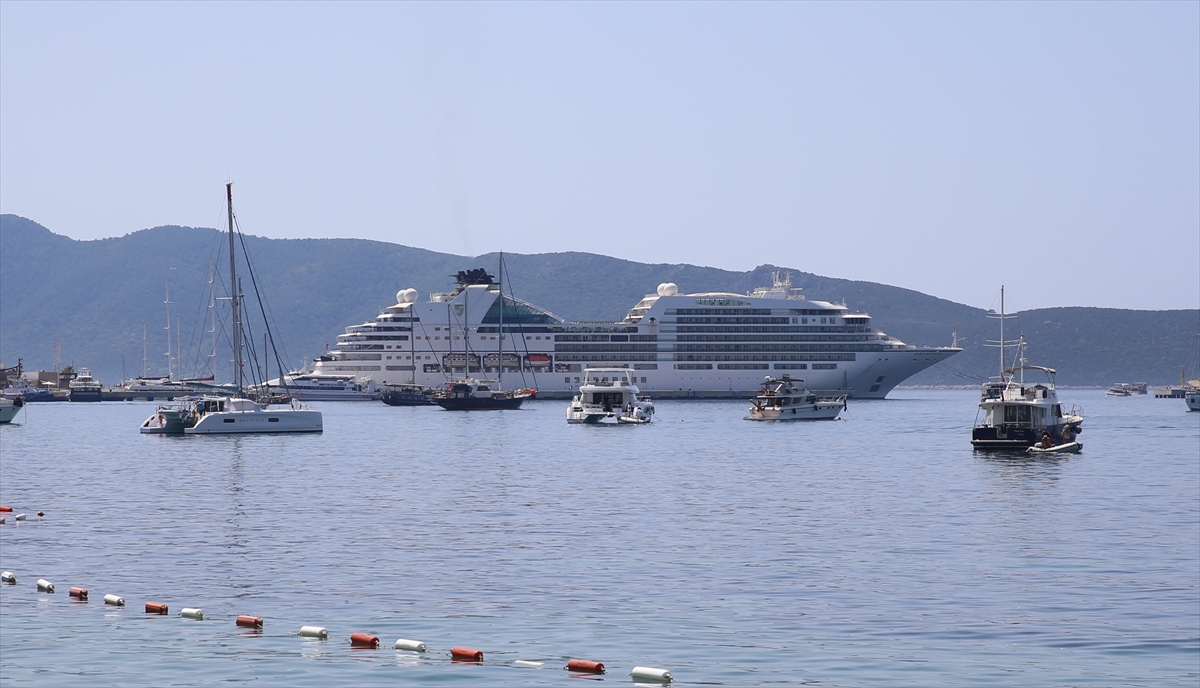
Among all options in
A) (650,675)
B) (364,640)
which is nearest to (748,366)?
(364,640)

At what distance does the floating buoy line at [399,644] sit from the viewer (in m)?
19.4

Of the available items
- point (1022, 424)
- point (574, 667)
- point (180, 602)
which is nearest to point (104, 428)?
point (1022, 424)

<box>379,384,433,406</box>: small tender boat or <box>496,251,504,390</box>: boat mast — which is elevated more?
<box>496,251,504,390</box>: boat mast

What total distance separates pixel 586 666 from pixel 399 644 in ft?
10.2

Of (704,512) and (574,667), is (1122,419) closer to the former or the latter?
(704,512)

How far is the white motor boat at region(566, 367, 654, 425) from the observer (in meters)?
107

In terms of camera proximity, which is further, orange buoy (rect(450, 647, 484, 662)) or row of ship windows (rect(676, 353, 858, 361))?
row of ship windows (rect(676, 353, 858, 361))

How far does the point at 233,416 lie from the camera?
85.0 meters

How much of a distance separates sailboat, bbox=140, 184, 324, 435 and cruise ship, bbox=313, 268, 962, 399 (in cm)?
8541

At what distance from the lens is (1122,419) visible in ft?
440

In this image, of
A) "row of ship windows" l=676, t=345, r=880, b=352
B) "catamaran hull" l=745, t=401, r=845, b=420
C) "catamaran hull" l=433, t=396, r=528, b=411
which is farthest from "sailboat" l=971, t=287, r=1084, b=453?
"row of ship windows" l=676, t=345, r=880, b=352

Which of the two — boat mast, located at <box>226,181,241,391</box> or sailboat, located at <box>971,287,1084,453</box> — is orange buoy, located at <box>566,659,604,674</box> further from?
boat mast, located at <box>226,181,241,391</box>

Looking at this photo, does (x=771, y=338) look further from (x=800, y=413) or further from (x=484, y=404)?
(x=800, y=413)

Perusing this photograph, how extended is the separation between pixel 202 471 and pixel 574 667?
4117 centimetres
